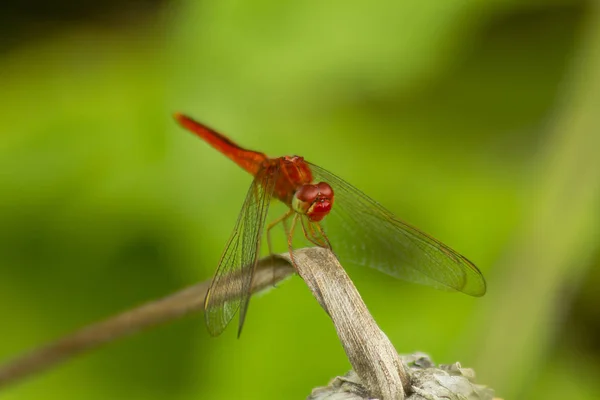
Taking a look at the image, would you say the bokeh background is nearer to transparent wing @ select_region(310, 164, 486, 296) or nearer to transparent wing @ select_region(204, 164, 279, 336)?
transparent wing @ select_region(310, 164, 486, 296)

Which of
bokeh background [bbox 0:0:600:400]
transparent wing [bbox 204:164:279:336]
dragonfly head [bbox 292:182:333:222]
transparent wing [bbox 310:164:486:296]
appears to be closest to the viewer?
transparent wing [bbox 204:164:279:336]

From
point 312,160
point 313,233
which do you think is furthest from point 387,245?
point 312,160

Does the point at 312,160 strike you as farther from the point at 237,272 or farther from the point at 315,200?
the point at 237,272

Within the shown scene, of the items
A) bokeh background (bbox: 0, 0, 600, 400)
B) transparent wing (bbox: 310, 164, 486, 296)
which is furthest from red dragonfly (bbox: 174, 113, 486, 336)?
bokeh background (bbox: 0, 0, 600, 400)

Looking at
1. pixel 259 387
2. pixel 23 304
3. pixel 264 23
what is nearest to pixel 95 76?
pixel 264 23

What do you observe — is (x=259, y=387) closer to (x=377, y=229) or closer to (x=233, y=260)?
(x=377, y=229)
